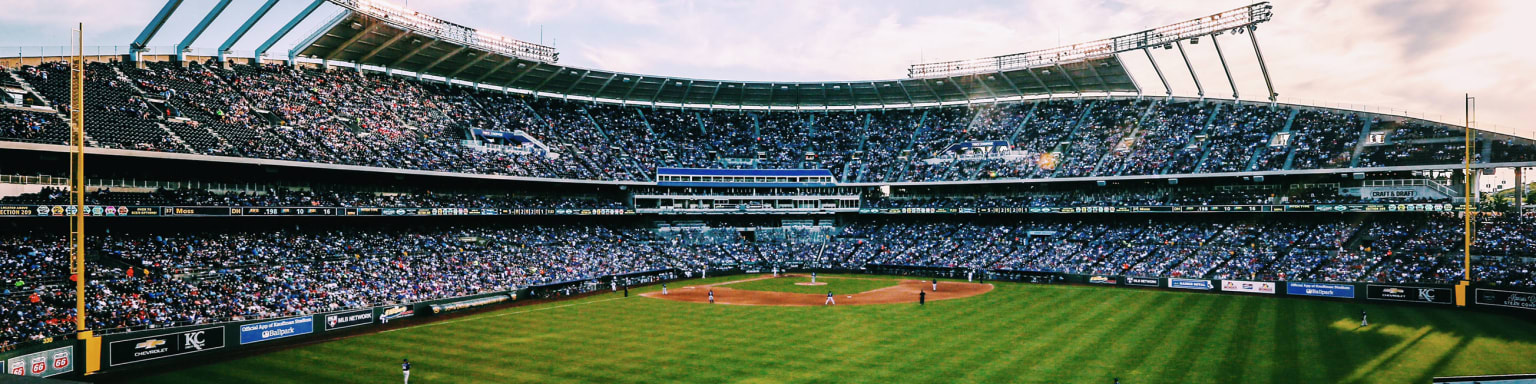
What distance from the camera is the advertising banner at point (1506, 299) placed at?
1312 inches

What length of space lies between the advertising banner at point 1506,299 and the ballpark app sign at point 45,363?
54027mm

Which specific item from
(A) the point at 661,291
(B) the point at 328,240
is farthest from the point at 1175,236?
(B) the point at 328,240

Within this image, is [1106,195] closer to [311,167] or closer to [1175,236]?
[1175,236]

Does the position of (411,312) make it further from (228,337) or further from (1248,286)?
(1248,286)

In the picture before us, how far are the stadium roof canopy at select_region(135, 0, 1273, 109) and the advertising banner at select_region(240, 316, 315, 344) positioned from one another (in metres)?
23.3

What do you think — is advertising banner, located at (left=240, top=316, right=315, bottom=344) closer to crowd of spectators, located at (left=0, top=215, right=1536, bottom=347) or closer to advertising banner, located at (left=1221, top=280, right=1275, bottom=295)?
crowd of spectators, located at (left=0, top=215, right=1536, bottom=347)

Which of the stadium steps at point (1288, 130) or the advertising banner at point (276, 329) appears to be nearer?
the advertising banner at point (276, 329)

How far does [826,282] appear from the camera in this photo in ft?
175

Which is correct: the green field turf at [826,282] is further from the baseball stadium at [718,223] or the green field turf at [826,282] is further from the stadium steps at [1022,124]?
the stadium steps at [1022,124]

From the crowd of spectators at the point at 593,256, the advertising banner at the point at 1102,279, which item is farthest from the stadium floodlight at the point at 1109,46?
the advertising banner at the point at 1102,279

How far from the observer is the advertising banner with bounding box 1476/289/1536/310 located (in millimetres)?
33312

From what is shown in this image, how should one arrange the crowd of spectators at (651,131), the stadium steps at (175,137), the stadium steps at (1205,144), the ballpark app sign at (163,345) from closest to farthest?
the ballpark app sign at (163,345) → the stadium steps at (175,137) → the crowd of spectators at (651,131) → the stadium steps at (1205,144)

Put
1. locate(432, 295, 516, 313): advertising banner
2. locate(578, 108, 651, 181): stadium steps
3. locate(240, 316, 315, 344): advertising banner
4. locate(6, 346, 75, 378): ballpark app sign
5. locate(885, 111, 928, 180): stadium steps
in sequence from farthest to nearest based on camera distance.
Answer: locate(885, 111, 928, 180): stadium steps < locate(578, 108, 651, 181): stadium steps < locate(432, 295, 516, 313): advertising banner < locate(240, 316, 315, 344): advertising banner < locate(6, 346, 75, 378): ballpark app sign

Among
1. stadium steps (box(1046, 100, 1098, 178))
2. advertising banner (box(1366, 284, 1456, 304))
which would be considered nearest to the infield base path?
stadium steps (box(1046, 100, 1098, 178))
